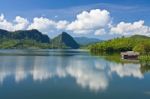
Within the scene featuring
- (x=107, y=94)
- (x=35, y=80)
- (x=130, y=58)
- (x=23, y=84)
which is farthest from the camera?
(x=130, y=58)

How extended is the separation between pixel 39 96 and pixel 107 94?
7575 millimetres

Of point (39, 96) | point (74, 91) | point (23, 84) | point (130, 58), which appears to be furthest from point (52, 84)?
point (130, 58)

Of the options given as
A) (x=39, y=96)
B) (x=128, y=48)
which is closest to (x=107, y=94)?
(x=39, y=96)

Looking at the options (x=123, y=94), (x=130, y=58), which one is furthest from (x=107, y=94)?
(x=130, y=58)

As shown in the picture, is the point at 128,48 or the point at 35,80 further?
the point at 128,48

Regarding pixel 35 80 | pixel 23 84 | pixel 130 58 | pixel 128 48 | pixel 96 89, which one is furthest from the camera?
pixel 128 48

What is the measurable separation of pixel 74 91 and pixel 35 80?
1084 centimetres

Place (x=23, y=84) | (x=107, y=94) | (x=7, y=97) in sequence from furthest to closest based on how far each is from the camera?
(x=23, y=84), (x=107, y=94), (x=7, y=97)

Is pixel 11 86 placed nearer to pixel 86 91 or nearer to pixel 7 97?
pixel 7 97

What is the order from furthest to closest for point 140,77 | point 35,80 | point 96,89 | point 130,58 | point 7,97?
point 130,58
point 140,77
point 35,80
point 96,89
point 7,97

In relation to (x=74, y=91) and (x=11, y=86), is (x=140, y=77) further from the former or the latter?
(x=11, y=86)

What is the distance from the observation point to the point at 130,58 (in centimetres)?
9325

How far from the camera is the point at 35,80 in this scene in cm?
4428

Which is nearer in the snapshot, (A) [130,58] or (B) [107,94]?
(B) [107,94]
